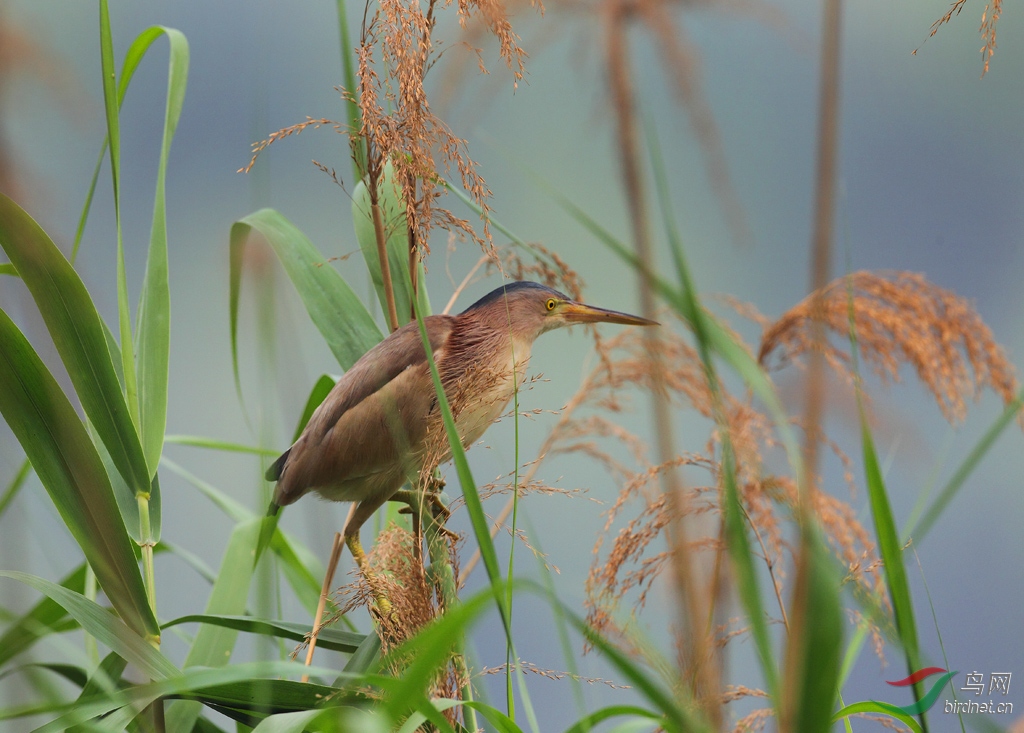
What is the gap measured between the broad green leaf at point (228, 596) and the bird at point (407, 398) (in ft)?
0.22

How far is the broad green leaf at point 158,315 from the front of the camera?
1246 mm

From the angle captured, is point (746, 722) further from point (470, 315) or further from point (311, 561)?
point (311, 561)

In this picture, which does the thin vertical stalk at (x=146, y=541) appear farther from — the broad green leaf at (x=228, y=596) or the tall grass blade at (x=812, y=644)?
the tall grass blade at (x=812, y=644)

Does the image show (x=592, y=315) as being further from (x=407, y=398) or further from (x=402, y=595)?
(x=402, y=595)

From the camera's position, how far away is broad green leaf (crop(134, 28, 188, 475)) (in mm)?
1246

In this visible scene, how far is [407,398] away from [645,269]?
0.84 m

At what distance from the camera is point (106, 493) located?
1069 mm

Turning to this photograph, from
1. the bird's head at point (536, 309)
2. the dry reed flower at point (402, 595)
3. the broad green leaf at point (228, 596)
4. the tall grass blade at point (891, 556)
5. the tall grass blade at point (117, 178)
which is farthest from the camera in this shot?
the bird's head at point (536, 309)

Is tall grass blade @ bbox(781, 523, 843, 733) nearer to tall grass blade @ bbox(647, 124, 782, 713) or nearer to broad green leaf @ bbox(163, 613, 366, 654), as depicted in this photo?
tall grass blade @ bbox(647, 124, 782, 713)

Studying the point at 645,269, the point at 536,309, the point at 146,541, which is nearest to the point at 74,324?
the point at 146,541

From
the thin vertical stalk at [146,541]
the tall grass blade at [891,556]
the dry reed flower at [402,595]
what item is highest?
the thin vertical stalk at [146,541]

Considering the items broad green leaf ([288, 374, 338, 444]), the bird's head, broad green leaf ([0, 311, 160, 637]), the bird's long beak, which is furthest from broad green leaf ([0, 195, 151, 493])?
the bird's long beak

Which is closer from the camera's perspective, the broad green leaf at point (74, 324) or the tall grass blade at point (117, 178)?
the broad green leaf at point (74, 324)

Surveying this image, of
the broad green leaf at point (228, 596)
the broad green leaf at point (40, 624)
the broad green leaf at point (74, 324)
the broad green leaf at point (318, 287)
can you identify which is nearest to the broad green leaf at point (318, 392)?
the broad green leaf at point (318, 287)
